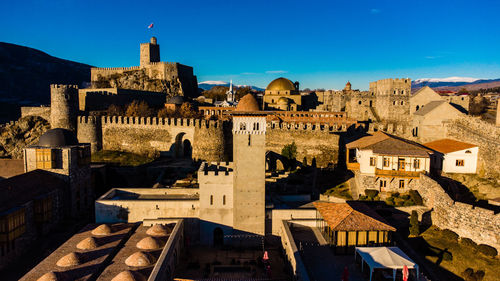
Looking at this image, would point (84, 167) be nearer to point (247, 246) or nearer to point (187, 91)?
point (247, 246)

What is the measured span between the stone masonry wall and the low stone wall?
6199 millimetres

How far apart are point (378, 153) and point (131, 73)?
178ft

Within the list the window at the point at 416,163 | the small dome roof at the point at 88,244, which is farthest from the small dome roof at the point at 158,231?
the window at the point at 416,163

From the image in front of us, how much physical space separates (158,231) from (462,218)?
777 inches

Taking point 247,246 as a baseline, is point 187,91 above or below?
above

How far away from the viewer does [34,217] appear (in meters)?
22.9

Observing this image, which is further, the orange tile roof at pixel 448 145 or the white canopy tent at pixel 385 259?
the orange tile roof at pixel 448 145

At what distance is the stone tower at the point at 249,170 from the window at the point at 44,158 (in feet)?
49.5

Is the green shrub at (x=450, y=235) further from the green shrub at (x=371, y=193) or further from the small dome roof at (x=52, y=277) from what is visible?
the small dome roof at (x=52, y=277)

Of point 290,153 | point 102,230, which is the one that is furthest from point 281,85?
point 102,230

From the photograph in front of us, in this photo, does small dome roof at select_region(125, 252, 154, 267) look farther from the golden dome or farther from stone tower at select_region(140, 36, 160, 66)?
stone tower at select_region(140, 36, 160, 66)

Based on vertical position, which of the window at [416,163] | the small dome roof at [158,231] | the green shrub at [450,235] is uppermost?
the window at [416,163]

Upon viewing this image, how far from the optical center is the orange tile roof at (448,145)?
2936 centimetres

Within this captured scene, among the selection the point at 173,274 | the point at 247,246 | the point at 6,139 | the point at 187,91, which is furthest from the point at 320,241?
the point at 187,91
